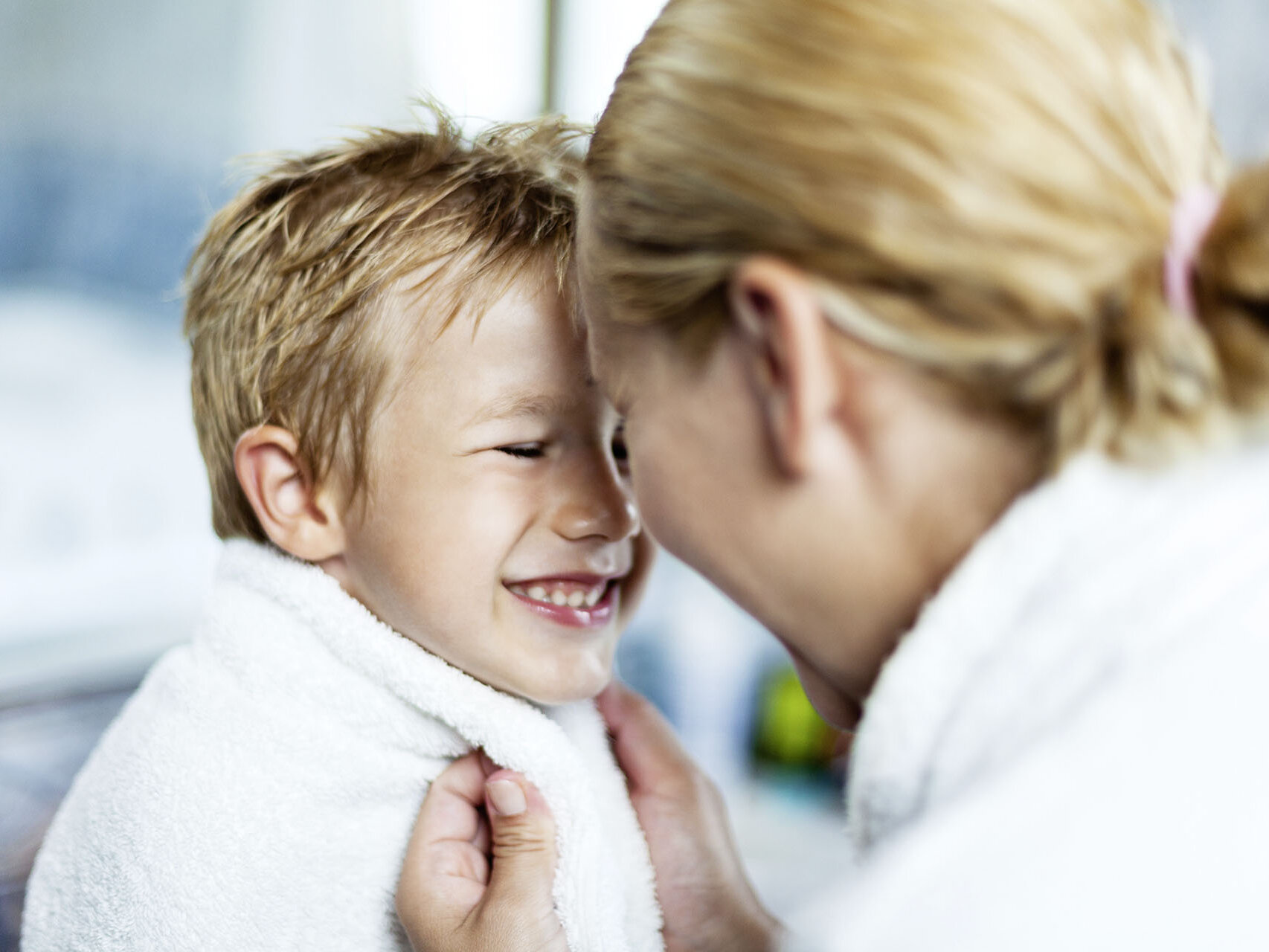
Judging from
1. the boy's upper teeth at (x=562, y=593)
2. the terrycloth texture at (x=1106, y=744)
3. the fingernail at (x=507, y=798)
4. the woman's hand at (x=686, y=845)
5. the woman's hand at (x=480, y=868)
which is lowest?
the woman's hand at (x=686, y=845)

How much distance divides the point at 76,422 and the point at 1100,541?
4.13 ft

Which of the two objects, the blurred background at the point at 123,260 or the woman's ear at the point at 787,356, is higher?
the woman's ear at the point at 787,356

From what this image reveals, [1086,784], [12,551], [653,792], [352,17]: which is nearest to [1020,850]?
[1086,784]

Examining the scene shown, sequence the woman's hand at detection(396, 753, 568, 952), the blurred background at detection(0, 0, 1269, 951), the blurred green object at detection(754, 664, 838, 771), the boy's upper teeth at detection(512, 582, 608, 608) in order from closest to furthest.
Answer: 1. the woman's hand at detection(396, 753, 568, 952)
2. the boy's upper teeth at detection(512, 582, 608, 608)
3. the blurred background at detection(0, 0, 1269, 951)
4. the blurred green object at detection(754, 664, 838, 771)

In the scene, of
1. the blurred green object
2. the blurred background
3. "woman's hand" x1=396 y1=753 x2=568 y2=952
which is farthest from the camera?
the blurred green object

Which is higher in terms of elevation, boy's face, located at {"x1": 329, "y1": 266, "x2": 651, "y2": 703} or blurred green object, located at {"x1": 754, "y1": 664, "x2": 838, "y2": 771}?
boy's face, located at {"x1": 329, "y1": 266, "x2": 651, "y2": 703}

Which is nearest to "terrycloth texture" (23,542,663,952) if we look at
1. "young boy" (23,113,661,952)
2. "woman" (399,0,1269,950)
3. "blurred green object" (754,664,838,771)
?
"young boy" (23,113,661,952)

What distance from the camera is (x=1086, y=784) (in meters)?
0.41

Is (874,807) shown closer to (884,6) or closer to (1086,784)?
(1086,784)

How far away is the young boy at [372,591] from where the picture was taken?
2.38ft

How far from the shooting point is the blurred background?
4.01 feet

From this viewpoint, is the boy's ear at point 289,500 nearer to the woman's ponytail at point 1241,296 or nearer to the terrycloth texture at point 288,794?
the terrycloth texture at point 288,794

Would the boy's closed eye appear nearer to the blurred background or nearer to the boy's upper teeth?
the boy's upper teeth

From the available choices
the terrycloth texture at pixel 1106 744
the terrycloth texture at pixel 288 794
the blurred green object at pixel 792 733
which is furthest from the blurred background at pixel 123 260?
the terrycloth texture at pixel 1106 744
